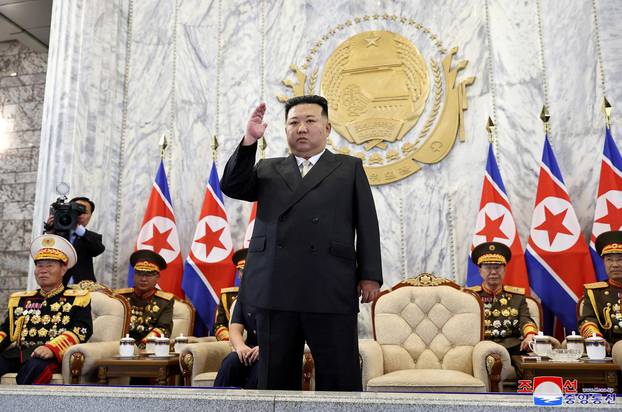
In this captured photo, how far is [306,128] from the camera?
193cm

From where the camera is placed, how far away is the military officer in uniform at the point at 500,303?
408cm

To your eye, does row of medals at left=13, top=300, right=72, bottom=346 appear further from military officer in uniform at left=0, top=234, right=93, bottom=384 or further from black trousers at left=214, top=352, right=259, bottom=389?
black trousers at left=214, top=352, right=259, bottom=389

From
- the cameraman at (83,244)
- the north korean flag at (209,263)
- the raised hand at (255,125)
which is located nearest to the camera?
the raised hand at (255,125)

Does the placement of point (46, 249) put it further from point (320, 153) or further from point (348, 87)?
point (348, 87)

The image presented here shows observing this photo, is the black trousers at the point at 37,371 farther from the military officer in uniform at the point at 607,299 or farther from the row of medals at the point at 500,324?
the military officer in uniform at the point at 607,299

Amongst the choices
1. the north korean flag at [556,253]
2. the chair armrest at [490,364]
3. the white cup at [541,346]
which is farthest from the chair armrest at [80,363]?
the north korean flag at [556,253]

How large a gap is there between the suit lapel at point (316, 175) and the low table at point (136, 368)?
6.34 ft

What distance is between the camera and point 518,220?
4.88 meters

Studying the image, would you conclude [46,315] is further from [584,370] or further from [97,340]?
[584,370]

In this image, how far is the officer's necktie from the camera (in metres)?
1.98

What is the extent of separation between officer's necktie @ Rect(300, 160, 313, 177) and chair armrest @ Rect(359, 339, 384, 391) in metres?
1.81

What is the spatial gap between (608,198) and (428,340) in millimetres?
1758

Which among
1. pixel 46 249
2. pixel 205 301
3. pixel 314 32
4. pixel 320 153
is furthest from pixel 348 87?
pixel 320 153

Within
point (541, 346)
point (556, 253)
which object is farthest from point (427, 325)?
point (556, 253)
